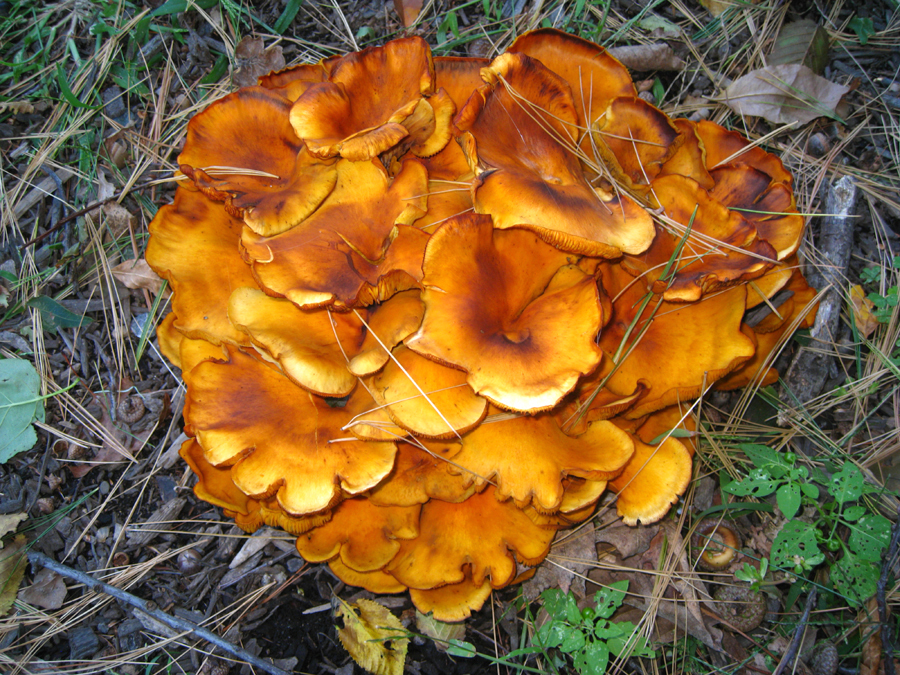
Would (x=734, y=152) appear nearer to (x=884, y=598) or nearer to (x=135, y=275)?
(x=884, y=598)

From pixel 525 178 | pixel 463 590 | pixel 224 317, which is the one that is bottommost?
pixel 463 590

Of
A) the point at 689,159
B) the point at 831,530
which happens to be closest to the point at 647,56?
the point at 689,159

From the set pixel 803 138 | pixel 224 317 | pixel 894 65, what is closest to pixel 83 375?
pixel 224 317

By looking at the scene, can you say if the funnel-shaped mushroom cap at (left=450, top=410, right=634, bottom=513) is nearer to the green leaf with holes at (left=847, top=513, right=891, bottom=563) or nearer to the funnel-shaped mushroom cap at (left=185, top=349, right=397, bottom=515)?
the funnel-shaped mushroom cap at (left=185, top=349, right=397, bottom=515)

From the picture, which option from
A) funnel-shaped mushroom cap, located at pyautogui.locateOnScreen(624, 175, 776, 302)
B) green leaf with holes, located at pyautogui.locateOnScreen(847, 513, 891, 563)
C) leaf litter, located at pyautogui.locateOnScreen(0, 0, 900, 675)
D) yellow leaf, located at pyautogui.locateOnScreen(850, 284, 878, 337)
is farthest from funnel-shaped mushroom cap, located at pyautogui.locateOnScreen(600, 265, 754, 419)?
yellow leaf, located at pyautogui.locateOnScreen(850, 284, 878, 337)

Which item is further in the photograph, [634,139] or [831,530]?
[634,139]

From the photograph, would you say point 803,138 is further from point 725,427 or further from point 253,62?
point 253,62
